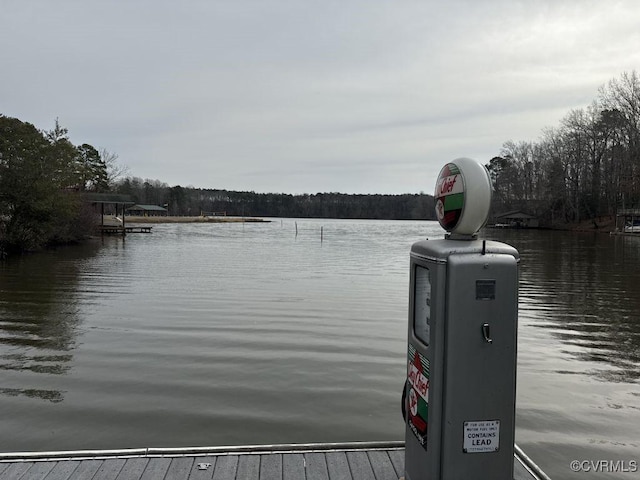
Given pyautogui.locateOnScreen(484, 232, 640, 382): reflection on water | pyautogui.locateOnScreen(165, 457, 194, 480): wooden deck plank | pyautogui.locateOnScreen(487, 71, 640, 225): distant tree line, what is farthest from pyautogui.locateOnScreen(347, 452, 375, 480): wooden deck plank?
pyautogui.locateOnScreen(487, 71, 640, 225): distant tree line

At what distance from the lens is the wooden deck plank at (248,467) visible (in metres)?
3.10

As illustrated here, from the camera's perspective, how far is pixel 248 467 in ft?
10.6

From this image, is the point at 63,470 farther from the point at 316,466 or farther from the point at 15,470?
the point at 316,466

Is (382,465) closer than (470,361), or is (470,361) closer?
(470,361)

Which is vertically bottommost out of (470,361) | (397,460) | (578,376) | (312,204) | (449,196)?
(578,376)

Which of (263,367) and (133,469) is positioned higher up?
(133,469)

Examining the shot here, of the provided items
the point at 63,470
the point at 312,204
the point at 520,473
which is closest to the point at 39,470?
the point at 63,470

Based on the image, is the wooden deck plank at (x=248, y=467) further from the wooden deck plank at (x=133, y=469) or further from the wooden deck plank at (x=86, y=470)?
the wooden deck plank at (x=86, y=470)

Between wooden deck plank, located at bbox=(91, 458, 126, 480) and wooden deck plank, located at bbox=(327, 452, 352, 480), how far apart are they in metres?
1.33

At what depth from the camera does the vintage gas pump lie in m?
2.60

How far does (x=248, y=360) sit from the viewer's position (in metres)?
7.18

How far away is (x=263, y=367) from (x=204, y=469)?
368cm

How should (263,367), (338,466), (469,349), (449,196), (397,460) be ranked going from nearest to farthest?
(469,349) → (449,196) → (338,466) → (397,460) → (263,367)

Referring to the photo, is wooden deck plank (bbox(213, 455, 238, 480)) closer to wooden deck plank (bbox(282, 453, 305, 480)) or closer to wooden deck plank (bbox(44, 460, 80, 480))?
wooden deck plank (bbox(282, 453, 305, 480))
